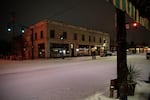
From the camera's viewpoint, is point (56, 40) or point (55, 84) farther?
point (56, 40)

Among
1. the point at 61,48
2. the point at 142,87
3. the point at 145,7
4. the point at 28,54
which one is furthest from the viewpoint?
the point at 28,54

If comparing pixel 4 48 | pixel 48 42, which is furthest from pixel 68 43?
pixel 4 48

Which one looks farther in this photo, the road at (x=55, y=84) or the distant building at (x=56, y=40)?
the distant building at (x=56, y=40)

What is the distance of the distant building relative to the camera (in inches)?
2018

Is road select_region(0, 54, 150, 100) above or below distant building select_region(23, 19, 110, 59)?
below

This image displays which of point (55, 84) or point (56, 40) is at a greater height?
point (56, 40)

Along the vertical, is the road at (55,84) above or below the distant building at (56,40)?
below

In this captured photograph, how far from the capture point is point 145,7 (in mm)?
8016

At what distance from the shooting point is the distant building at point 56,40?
5127cm

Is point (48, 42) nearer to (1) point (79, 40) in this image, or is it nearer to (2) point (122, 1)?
(1) point (79, 40)

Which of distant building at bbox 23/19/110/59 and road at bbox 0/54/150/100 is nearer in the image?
road at bbox 0/54/150/100

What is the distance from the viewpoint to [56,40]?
53312mm

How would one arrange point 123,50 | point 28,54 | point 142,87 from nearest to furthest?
point 123,50 < point 142,87 < point 28,54

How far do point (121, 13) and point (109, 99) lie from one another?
2960 mm
